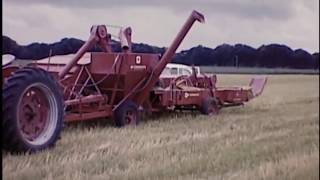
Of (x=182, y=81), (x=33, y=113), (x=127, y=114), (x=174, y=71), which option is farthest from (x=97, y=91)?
(x=33, y=113)

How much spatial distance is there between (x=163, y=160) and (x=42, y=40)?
1323 millimetres

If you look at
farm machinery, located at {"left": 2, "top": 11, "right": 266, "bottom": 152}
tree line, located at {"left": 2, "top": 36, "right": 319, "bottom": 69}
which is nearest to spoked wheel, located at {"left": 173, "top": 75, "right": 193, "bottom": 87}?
farm machinery, located at {"left": 2, "top": 11, "right": 266, "bottom": 152}

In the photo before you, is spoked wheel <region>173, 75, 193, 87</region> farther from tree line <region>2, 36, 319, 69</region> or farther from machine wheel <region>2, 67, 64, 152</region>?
tree line <region>2, 36, 319, 69</region>

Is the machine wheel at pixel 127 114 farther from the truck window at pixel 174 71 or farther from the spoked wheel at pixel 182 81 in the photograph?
the spoked wheel at pixel 182 81

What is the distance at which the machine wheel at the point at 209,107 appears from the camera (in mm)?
7121

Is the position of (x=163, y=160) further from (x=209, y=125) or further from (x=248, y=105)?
(x=248, y=105)

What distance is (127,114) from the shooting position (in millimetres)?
5996

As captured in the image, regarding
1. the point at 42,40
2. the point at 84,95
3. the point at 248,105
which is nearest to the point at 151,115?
the point at 84,95

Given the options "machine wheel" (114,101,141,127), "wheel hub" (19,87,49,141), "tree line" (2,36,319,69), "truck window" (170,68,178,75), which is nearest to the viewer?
"tree line" (2,36,319,69)

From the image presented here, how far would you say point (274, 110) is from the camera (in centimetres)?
654

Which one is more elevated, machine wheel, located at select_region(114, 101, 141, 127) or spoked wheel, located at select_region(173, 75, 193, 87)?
spoked wheel, located at select_region(173, 75, 193, 87)

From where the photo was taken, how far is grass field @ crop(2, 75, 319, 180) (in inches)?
129

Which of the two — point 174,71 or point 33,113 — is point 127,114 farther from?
point 33,113

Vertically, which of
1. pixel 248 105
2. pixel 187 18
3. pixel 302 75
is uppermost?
pixel 187 18
